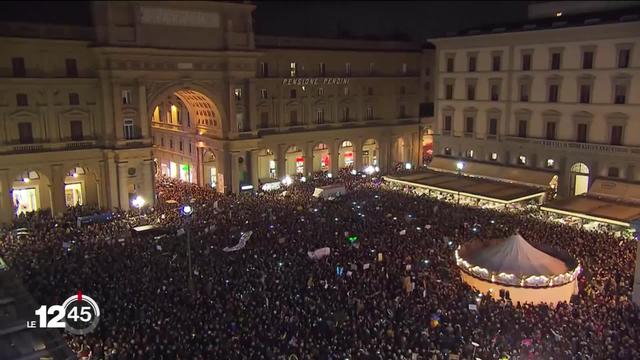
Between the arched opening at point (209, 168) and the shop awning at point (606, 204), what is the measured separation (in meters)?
28.3

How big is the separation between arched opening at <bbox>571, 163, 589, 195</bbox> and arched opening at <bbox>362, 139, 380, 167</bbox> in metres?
22.1

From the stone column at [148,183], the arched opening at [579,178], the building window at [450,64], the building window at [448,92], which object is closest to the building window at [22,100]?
the stone column at [148,183]

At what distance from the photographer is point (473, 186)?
139ft

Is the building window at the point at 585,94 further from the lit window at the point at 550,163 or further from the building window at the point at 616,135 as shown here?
the lit window at the point at 550,163

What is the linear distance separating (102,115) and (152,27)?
7.45 meters

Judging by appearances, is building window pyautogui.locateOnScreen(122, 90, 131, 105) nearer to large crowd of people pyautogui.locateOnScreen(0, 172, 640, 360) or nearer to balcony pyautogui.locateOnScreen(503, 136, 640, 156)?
large crowd of people pyautogui.locateOnScreen(0, 172, 640, 360)

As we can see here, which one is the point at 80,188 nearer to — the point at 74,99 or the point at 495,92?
the point at 74,99

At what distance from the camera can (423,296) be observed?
22891 mm

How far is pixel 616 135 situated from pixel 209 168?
109 ft

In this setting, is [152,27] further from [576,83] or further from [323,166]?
[576,83]

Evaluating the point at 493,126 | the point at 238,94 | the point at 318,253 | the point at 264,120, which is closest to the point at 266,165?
the point at 264,120

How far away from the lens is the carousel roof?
24234mm

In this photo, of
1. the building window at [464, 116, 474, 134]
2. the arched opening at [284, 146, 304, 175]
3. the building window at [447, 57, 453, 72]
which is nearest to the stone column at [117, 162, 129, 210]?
the arched opening at [284, 146, 304, 175]

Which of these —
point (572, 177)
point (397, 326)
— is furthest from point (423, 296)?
point (572, 177)
